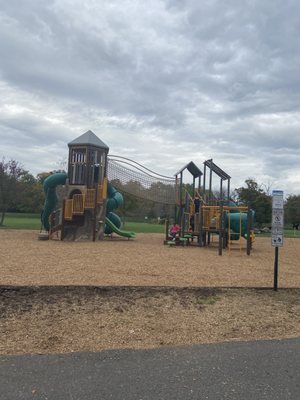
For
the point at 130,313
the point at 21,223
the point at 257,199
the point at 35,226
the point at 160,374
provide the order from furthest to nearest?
1. the point at 257,199
2. the point at 21,223
3. the point at 35,226
4. the point at 130,313
5. the point at 160,374

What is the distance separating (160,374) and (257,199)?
45.1 metres

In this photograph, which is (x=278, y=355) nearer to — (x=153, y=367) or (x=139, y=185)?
(x=153, y=367)

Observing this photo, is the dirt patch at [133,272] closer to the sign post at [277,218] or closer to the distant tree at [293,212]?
the sign post at [277,218]

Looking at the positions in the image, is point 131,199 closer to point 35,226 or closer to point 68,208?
point 35,226

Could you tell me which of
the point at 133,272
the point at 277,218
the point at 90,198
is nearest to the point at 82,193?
the point at 90,198

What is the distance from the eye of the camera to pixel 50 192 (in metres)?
20.4

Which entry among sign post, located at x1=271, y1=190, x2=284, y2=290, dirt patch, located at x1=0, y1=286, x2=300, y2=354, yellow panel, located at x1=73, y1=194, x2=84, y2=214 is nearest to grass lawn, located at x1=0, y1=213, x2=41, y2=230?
yellow panel, located at x1=73, y1=194, x2=84, y2=214

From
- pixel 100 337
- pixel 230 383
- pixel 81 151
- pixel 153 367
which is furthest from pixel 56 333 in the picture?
pixel 81 151

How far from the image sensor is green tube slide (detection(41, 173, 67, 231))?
1980cm

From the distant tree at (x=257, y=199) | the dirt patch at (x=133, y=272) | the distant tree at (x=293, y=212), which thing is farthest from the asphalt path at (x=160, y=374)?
the distant tree at (x=293, y=212)

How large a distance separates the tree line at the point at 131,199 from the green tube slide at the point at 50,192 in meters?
3.10

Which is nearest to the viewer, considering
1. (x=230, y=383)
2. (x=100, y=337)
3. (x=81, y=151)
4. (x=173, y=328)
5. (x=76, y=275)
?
(x=230, y=383)

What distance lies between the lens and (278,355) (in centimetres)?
423

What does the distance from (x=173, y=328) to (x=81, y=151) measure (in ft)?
50.0
